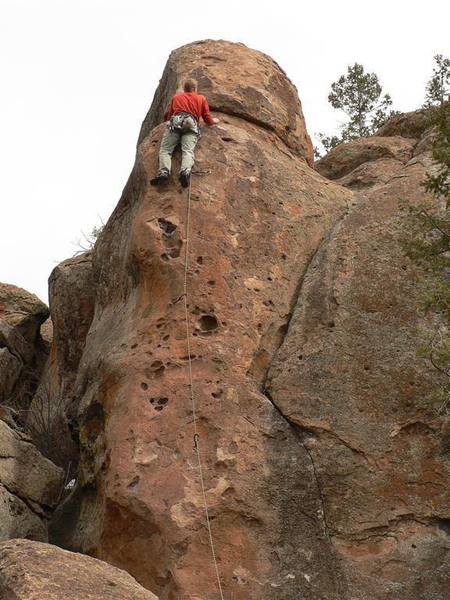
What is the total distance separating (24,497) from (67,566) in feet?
12.6

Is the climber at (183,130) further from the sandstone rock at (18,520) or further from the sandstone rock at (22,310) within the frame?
the sandstone rock at (22,310)

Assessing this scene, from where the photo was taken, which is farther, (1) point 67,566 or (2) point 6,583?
(1) point 67,566

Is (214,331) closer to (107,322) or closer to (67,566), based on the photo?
(107,322)

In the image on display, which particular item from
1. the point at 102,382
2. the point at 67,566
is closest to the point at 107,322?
the point at 102,382

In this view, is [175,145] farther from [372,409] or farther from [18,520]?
[18,520]

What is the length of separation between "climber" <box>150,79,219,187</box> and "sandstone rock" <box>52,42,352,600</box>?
20 centimetres

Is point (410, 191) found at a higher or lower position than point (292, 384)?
higher

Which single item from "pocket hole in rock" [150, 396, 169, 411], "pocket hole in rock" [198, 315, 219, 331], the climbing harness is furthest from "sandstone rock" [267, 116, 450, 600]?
the climbing harness

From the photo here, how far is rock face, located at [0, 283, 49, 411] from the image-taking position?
15484 mm

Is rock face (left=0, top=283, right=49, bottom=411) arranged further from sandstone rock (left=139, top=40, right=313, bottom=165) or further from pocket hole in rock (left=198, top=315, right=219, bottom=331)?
pocket hole in rock (left=198, top=315, right=219, bottom=331)

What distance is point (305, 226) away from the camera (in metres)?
12.5

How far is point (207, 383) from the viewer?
10.5m

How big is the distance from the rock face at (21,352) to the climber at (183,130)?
509cm

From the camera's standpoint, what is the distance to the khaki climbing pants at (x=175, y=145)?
12094mm
